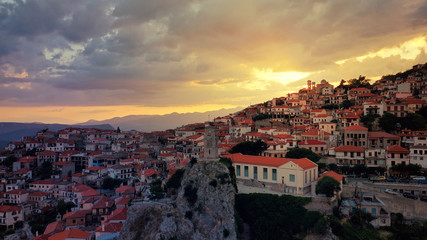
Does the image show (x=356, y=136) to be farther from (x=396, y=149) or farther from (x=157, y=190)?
(x=157, y=190)

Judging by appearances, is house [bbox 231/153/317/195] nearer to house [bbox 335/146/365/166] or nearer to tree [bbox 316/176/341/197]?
tree [bbox 316/176/341/197]

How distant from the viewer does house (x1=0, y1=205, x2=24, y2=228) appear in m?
42.0

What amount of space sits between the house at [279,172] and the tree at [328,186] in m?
2.03

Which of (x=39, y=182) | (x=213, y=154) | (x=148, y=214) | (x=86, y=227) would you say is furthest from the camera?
(x=39, y=182)

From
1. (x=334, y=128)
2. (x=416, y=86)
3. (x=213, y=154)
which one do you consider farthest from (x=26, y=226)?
(x=416, y=86)

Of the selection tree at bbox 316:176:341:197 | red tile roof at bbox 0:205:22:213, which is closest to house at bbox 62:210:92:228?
red tile roof at bbox 0:205:22:213

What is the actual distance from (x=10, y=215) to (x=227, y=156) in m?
32.1

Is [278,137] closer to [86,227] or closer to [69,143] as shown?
[86,227]

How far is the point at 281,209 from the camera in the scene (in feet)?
93.9

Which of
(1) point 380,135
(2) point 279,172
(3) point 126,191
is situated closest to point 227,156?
(2) point 279,172

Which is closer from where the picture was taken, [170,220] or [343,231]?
[343,231]

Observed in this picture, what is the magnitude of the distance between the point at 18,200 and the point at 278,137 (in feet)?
137

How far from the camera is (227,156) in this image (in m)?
36.3

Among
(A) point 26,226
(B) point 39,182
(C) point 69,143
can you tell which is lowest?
(A) point 26,226
